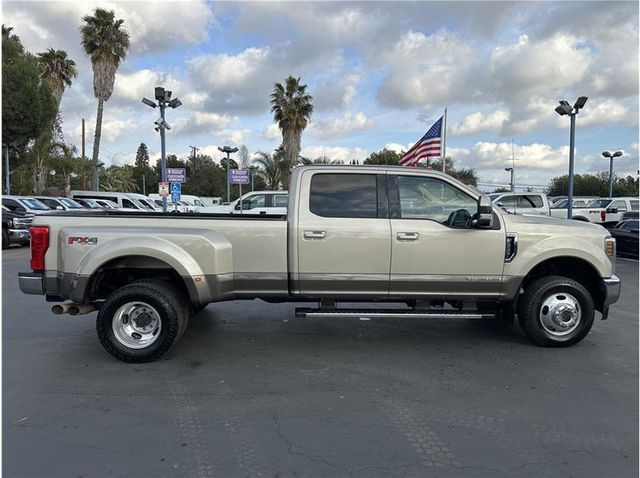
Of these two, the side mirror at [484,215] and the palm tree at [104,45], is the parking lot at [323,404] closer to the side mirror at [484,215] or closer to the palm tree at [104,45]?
the side mirror at [484,215]

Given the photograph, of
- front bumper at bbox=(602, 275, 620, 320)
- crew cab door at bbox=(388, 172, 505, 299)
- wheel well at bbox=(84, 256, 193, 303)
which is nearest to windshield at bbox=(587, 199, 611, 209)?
front bumper at bbox=(602, 275, 620, 320)

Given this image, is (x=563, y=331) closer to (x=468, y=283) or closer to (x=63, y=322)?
(x=468, y=283)

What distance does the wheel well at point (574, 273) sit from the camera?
5.35 metres

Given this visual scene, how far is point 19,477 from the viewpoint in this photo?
2914 millimetres

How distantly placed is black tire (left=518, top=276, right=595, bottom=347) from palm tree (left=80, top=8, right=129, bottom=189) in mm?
32784

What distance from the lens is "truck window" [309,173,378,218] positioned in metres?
5.13

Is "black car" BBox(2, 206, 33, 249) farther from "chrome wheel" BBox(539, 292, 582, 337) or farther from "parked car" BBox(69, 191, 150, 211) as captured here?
"chrome wheel" BBox(539, 292, 582, 337)

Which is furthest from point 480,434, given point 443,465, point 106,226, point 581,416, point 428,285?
point 106,226

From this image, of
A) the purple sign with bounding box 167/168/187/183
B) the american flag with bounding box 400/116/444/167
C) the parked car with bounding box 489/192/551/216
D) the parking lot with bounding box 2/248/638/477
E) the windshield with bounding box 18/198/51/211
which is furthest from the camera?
the purple sign with bounding box 167/168/187/183

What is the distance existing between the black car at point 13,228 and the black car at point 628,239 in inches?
719

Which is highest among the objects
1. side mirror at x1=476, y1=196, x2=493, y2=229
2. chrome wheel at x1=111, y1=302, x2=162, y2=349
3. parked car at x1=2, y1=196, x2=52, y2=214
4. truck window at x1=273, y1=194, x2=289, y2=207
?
truck window at x1=273, y1=194, x2=289, y2=207

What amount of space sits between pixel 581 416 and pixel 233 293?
3.31 meters

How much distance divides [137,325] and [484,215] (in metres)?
3.68

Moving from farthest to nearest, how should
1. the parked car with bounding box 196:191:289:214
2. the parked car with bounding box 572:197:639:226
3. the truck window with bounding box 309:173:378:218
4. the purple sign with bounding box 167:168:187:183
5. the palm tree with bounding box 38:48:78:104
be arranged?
the palm tree with bounding box 38:48:78:104 → the parked car with bounding box 572:197:639:226 → the purple sign with bounding box 167:168:187:183 → the parked car with bounding box 196:191:289:214 → the truck window with bounding box 309:173:378:218
